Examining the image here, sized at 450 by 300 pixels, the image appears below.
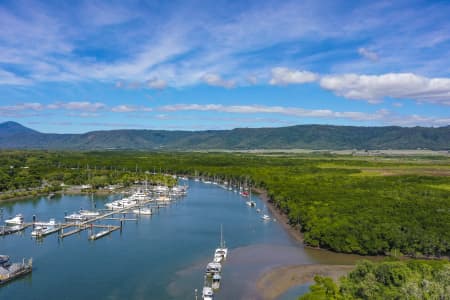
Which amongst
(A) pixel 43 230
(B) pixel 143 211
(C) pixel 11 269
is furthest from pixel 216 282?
(B) pixel 143 211

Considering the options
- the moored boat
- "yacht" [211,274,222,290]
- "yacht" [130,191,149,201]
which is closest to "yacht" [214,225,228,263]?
"yacht" [211,274,222,290]

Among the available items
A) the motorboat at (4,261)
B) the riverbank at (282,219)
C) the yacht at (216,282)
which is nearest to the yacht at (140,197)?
the riverbank at (282,219)

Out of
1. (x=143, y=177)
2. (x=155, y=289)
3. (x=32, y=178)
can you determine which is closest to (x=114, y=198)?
(x=143, y=177)

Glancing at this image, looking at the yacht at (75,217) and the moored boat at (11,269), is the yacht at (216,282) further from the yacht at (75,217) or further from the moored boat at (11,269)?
the yacht at (75,217)

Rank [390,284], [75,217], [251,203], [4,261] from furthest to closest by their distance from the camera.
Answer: [251,203], [75,217], [4,261], [390,284]

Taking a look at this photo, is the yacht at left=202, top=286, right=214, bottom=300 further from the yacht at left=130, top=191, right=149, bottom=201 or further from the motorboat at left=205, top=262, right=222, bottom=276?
the yacht at left=130, top=191, right=149, bottom=201

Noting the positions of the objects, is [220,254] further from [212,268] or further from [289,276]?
[289,276]

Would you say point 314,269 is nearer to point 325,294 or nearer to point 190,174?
point 325,294
